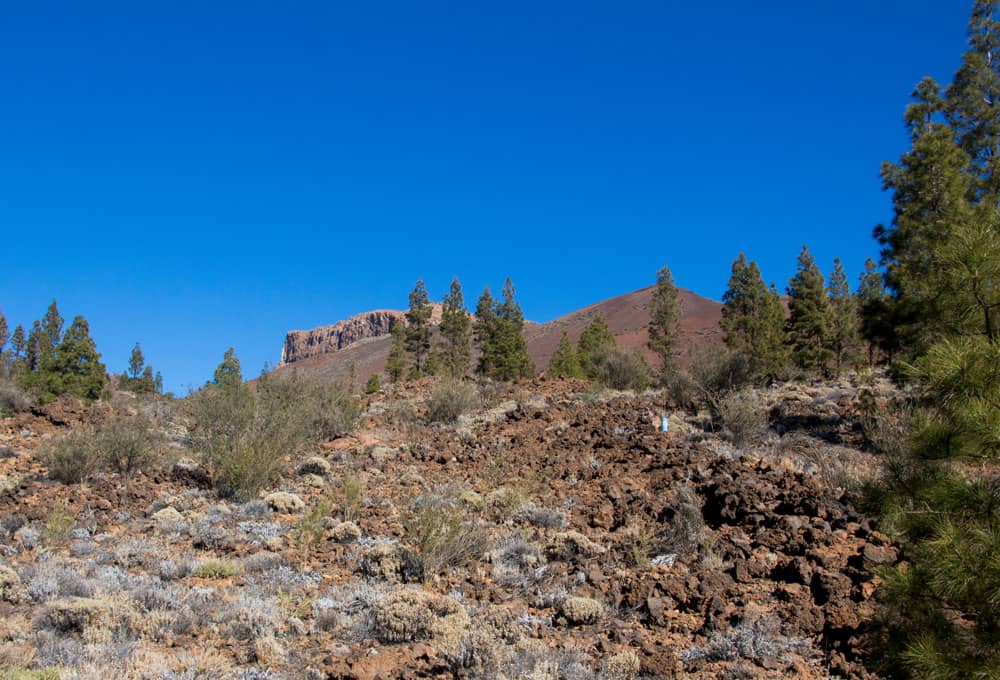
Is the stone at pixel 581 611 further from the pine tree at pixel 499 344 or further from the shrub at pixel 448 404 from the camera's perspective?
the pine tree at pixel 499 344

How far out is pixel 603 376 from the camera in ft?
86.0

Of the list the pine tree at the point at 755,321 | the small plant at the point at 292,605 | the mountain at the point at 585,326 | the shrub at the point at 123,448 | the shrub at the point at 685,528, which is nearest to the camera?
the small plant at the point at 292,605

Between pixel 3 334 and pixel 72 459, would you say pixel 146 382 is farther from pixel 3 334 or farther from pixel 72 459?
pixel 72 459

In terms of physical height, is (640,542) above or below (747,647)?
above

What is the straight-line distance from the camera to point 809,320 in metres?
36.8

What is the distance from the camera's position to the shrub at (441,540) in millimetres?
7116

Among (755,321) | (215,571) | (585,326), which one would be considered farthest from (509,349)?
(585,326)

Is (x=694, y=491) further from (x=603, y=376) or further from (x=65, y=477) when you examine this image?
(x=603, y=376)

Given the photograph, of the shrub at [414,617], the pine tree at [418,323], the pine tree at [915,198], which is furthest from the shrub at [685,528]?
the pine tree at [418,323]

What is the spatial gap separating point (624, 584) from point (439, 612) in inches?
73.3

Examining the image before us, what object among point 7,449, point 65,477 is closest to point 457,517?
point 65,477

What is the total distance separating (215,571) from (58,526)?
101 inches

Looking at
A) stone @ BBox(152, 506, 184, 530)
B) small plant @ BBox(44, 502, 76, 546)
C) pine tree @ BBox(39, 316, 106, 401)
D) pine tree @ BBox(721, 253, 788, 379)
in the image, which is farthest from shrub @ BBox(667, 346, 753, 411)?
pine tree @ BBox(39, 316, 106, 401)

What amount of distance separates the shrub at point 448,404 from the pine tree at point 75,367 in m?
23.2
